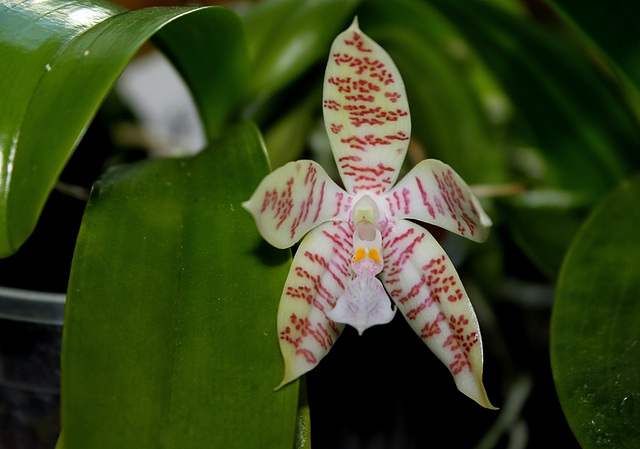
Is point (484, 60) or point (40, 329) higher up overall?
point (484, 60)

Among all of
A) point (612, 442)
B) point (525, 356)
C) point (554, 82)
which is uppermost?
point (554, 82)

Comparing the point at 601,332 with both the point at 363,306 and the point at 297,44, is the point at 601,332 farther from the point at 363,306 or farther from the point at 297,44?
the point at 297,44

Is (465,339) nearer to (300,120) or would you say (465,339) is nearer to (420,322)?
(420,322)

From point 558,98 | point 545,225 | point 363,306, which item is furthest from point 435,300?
point 558,98

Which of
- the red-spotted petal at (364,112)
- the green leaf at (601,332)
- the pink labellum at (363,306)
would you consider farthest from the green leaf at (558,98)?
the pink labellum at (363,306)

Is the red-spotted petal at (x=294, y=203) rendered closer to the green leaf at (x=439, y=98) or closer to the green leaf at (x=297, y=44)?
the green leaf at (x=297, y=44)

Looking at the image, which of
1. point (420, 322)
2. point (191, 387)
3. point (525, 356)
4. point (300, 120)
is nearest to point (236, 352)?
point (191, 387)
